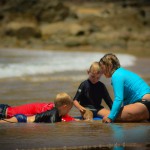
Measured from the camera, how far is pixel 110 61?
6.90m

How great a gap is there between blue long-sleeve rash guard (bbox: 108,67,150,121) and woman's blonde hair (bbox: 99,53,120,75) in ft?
0.24

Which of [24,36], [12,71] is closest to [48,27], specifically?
[24,36]

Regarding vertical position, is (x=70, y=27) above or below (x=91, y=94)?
above

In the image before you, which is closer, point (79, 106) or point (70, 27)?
point (79, 106)

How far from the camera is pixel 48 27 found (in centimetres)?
4900

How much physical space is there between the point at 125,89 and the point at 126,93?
8 cm

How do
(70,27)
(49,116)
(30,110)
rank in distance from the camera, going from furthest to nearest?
1. (70,27)
2. (30,110)
3. (49,116)

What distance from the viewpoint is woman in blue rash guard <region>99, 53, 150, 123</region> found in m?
6.81

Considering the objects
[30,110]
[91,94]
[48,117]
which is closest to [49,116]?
[48,117]

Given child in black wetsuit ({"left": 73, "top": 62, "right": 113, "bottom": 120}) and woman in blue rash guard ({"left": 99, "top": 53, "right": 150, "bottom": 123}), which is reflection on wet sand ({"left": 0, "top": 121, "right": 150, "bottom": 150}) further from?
child in black wetsuit ({"left": 73, "top": 62, "right": 113, "bottom": 120})

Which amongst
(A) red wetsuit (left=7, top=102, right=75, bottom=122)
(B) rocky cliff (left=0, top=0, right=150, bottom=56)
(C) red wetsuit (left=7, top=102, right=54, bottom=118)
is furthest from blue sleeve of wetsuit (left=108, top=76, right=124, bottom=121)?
(B) rocky cliff (left=0, top=0, right=150, bottom=56)

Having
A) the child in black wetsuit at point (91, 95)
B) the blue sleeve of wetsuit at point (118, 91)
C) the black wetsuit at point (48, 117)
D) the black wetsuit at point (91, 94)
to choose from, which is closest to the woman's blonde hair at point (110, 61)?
the blue sleeve of wetsuit at point (118, 91)

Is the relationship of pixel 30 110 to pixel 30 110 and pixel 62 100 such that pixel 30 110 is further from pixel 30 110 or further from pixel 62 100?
pixel 62 100

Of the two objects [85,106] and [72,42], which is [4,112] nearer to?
[85,106]
